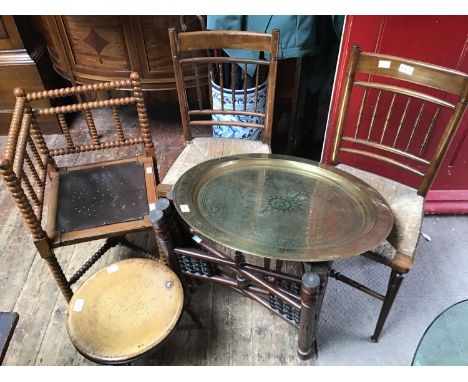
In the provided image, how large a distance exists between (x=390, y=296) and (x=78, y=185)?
1.40 metres

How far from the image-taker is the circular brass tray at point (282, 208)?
3.73ft

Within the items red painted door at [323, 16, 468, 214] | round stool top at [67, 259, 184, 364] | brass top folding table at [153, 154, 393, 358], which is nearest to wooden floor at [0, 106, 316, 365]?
brass top folding table at [153, 154, 393, 358]

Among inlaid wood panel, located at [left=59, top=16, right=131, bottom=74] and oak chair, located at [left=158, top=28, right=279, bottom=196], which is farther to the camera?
inlaid wood panel, located at [left=59, top=16, right=131, bottom=74]

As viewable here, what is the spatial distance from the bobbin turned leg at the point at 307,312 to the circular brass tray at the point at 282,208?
0.08 m

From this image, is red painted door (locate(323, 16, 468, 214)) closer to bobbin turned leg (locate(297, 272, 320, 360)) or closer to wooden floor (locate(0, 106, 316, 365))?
bobbin turned leg (locate(297, 272, 320, 360))

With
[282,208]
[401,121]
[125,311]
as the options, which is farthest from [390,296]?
[125,311]

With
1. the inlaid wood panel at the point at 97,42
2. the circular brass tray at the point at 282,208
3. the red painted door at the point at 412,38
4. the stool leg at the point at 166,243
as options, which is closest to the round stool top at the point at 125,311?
the stool leg at the point at 166,243

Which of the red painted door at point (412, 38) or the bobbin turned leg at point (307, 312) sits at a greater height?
the red painted door at point (412, 38)

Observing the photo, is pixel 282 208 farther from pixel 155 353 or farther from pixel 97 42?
pixel 97 42

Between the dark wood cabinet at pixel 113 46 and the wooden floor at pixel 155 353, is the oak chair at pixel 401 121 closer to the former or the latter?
the wooden floor at pixel 155 353

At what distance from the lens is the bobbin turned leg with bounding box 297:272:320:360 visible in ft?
3.69

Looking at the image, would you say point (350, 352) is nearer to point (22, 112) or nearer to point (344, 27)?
point (344, 27)

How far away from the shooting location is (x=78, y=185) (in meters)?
1.71

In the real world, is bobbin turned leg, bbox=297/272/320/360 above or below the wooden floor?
above
